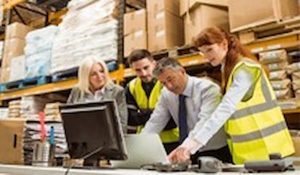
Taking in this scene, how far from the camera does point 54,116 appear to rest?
429cm

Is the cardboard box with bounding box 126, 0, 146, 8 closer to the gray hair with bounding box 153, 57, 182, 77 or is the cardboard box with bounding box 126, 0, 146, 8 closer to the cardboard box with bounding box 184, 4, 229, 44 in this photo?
the cardboard box with bounding box 184, 4, 229, 44

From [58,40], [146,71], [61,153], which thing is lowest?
[61,153]

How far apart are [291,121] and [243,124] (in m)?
1.27

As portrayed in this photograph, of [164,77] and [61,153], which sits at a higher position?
[164,77]

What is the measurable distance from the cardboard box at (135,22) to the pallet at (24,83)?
1.36 m

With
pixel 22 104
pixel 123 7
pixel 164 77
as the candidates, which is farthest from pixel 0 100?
pixel 164 77

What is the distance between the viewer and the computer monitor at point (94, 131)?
149 cm

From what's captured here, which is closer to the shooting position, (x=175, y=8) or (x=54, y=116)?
(x=175, y=8)

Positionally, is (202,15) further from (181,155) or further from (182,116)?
(181,155)

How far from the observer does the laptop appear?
1.58 meters

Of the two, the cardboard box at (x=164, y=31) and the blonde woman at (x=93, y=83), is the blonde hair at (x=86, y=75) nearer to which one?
the blonde woman at (x=93, y=83)

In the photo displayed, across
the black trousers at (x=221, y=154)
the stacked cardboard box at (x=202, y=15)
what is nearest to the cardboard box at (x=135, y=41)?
the stacked cardboard box at (x=202, y=15)

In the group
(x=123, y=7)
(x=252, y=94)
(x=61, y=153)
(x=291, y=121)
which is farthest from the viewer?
(x=123, y=7)

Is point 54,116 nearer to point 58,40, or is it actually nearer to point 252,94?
point 58,40
